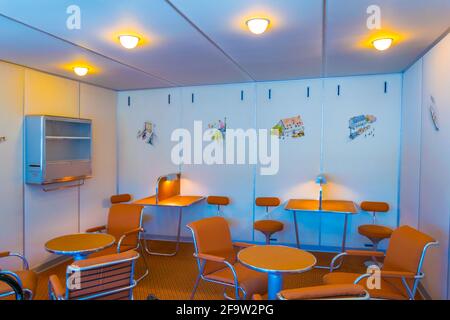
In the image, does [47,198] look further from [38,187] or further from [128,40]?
[128,40]

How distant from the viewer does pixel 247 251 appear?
2869 millimetres

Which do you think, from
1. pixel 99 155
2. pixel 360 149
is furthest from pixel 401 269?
pixel 99 155

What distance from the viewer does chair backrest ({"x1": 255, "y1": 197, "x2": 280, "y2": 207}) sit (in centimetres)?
492

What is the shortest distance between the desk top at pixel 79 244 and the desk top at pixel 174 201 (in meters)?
1.18

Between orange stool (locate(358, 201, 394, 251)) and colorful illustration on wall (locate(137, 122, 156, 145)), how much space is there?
3.61 meters

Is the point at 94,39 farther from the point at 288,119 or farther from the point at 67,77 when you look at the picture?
the point at 288,119

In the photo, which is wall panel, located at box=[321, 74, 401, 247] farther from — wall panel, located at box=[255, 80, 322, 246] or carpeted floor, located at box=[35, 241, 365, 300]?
carpeted floor, located at box=[35, 241, 365, 300]

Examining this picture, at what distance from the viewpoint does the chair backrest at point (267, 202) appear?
16.1ft

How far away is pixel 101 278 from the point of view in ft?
7.37

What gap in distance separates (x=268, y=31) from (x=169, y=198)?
126 inches

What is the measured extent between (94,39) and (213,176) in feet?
9.58

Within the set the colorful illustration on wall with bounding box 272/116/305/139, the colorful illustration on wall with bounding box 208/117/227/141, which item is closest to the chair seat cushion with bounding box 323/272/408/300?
the colorful illustration on wall with bounding box 272/116/305/139

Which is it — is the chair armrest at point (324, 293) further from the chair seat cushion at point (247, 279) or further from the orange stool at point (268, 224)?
the orange stool at point (268, 224)
